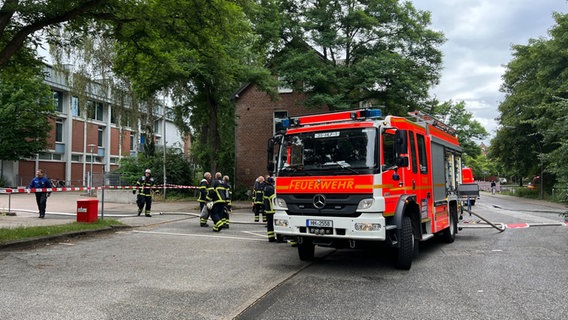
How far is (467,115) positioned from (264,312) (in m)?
72.1

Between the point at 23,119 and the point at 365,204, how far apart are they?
36.2 metres

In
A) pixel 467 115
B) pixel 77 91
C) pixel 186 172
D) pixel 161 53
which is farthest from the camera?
pixel 467 115

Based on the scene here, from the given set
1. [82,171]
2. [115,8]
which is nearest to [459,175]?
[115,8]

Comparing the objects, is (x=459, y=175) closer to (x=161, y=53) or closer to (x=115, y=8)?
(x=161, y=53)

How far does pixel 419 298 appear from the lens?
564cm

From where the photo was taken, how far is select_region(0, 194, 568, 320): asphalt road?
5.05 metres

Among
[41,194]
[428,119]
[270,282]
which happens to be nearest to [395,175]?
[270,282]

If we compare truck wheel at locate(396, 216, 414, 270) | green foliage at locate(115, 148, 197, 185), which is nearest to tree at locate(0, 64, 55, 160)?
green foliage at locate(115, 148, 197, 185)

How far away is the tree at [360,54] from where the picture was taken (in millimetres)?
22000

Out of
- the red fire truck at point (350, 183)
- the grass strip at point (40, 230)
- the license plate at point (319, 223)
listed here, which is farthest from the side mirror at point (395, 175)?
the grass strip at point (40, 230)

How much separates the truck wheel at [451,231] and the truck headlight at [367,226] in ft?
15.3

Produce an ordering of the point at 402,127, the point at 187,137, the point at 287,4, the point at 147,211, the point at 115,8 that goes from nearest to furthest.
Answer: the point at 402,127 < the point at 115,8 < the point at 147,211 < the point at 287,4 < the point at 187,137

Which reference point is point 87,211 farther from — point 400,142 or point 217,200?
point 400,142

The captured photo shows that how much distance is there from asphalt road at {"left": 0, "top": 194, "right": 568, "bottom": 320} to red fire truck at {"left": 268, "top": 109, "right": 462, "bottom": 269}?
668 mm
